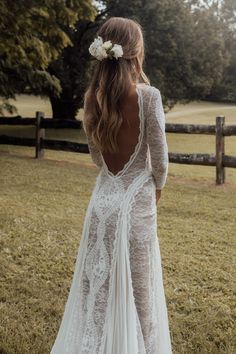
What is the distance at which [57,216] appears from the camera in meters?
7.27

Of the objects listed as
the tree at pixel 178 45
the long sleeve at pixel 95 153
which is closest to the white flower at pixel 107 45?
the long sleeve at pixel 95 153

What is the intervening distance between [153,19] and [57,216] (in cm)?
1921

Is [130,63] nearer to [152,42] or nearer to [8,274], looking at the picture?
[8,274]

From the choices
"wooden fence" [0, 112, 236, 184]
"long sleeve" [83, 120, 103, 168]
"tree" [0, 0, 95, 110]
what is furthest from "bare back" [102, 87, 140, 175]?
"tree" [0, 0, 95, 110]

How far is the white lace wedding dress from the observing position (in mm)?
2602

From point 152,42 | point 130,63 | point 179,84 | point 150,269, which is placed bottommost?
point 150,269

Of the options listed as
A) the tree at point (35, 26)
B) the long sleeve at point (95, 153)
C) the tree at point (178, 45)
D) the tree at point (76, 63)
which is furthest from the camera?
the tree at point (178, 45)

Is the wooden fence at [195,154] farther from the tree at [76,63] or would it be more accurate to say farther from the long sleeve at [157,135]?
the tree at [76,63]

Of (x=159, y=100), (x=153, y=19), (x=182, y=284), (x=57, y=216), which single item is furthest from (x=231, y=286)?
(x=153, y=19)

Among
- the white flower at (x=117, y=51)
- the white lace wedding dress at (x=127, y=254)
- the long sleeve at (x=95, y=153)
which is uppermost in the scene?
the white flower at (x=117, y=51)

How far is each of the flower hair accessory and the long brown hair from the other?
0.12ft

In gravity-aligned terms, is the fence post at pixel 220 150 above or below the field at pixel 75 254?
above

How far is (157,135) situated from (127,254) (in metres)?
0.63

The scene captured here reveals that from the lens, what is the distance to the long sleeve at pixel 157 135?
2510mm
